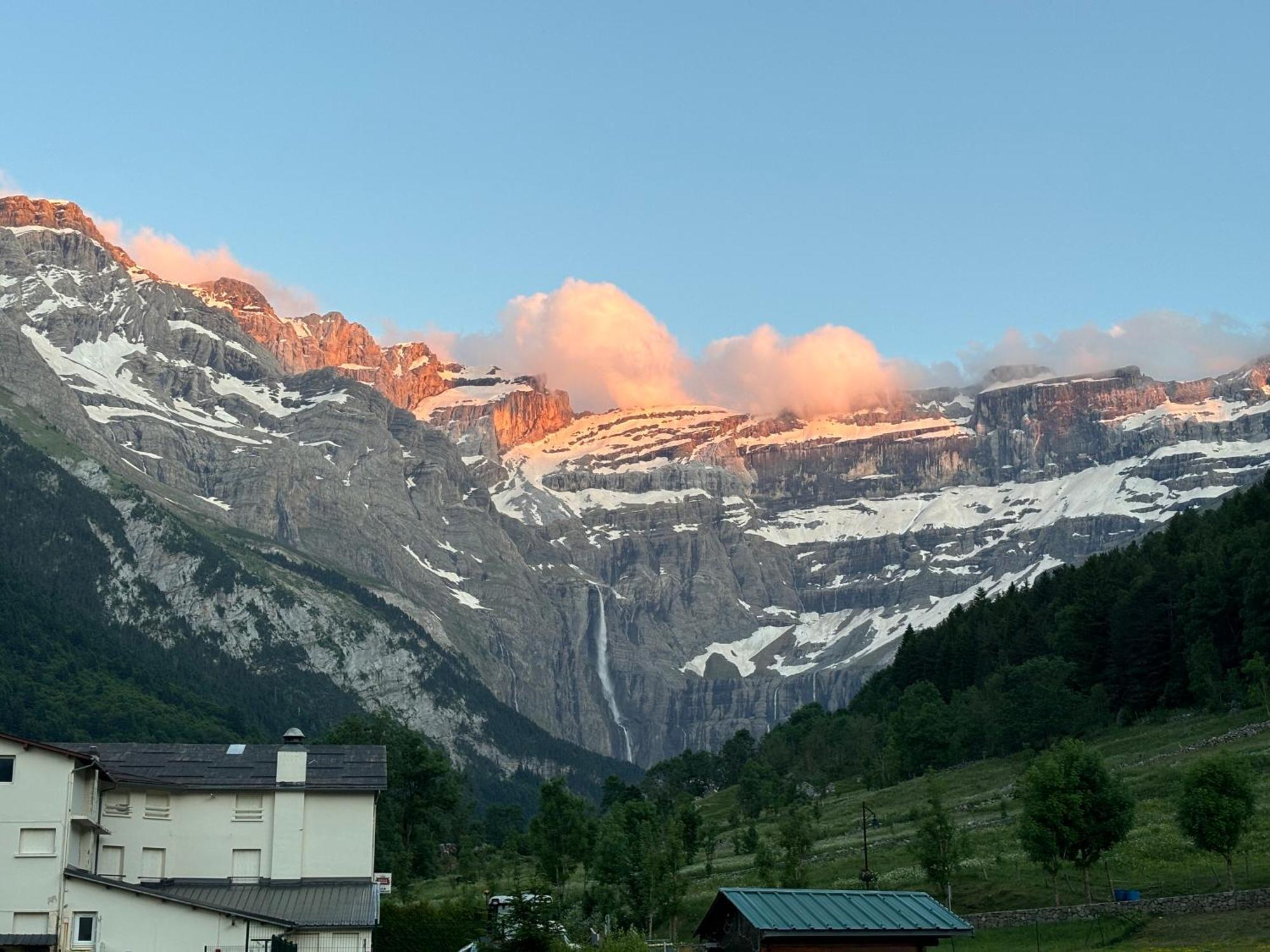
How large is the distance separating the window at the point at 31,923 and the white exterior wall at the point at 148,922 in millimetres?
660

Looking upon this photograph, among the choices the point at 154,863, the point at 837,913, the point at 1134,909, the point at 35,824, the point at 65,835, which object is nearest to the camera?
the point at 837,913

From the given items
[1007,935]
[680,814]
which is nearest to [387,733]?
Result: [680,814]

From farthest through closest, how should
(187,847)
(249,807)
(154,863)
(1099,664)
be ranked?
(1099,664) < (249,807) < (187,847) < (154,863)

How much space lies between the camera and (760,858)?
90688 mm

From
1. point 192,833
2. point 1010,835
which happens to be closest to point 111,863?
point 192,833

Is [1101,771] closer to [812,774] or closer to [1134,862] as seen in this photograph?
[1134,862]

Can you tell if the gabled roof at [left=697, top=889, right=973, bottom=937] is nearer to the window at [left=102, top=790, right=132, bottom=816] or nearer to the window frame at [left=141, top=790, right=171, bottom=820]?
the window frame at [left=141, top=790, right=171, bottom=820]

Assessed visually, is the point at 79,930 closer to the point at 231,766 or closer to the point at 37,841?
the point at 37,841

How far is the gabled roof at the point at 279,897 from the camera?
57562mm

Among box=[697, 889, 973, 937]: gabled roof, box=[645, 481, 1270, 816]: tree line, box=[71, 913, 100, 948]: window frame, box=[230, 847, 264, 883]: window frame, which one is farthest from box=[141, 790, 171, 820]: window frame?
box=[645, 481, 1270, 816]: tree line

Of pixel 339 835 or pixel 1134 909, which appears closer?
pixel 339 835

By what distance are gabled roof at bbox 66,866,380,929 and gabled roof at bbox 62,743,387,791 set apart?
3.88 meters

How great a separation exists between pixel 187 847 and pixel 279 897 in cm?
488

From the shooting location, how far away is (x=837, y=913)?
52250mm
